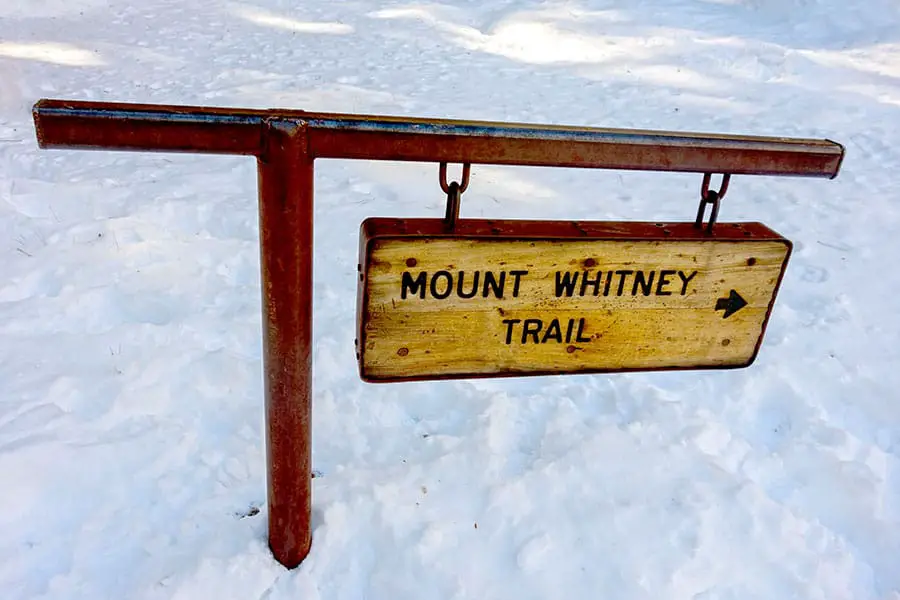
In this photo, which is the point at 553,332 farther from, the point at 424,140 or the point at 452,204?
the point at 424,140

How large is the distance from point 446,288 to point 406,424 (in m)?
1.20

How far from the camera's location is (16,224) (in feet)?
12.2

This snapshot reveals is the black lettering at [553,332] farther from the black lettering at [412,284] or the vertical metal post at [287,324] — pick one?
the vertical metal post at [287,324]

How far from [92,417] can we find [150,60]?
5.72m

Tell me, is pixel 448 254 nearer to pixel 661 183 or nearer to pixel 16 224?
pixel 16 224

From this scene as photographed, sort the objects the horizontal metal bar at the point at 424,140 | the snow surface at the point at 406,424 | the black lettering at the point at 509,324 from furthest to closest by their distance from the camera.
→ the snow surface at the point at 406,424
the black lettering at the point at 509,324
the horizontal metal bar at the point at 424,140

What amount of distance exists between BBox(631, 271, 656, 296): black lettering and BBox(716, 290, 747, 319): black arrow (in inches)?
7.6

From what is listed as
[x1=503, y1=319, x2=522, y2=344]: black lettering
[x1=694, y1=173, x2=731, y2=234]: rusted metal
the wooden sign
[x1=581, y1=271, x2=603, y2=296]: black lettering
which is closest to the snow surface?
the wooden sign

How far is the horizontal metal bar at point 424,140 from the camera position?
1.33 metres

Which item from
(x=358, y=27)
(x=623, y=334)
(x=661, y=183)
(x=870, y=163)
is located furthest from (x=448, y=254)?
(x=358, y=27)

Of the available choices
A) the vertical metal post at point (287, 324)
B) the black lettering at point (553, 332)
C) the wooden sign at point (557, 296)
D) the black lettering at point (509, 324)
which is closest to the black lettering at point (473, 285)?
the wooden sign at point (557, 296)

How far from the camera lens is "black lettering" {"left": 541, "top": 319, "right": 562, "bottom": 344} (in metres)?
1.69

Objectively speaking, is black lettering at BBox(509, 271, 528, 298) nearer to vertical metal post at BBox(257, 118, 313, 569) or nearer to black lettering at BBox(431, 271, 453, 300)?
black lettering at BBox(431, 271, 453, 300)

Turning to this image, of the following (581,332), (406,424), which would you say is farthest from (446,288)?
(406,424)
